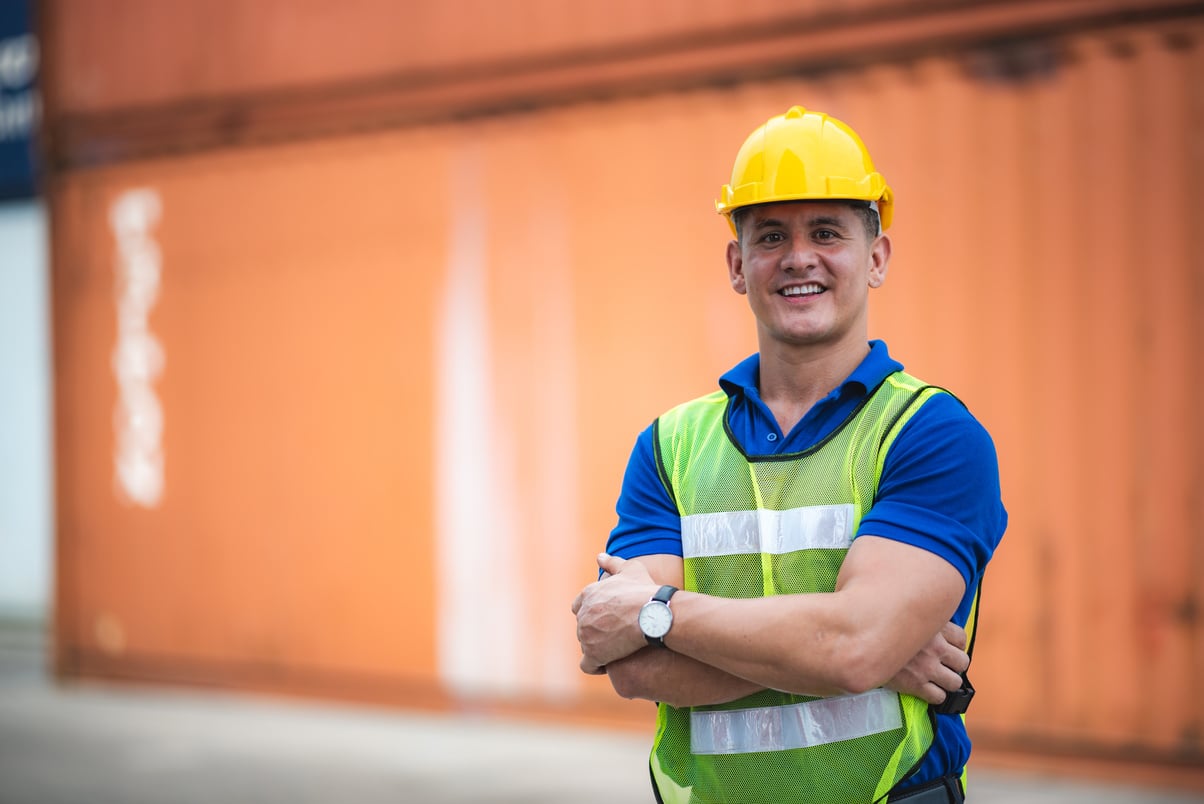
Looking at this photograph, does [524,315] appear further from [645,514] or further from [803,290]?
[803,290]

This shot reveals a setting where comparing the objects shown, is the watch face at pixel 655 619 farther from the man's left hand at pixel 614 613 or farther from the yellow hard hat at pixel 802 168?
the yellow hard hat at pixel 802 168

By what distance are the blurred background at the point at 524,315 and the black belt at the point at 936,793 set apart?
374 centimetres

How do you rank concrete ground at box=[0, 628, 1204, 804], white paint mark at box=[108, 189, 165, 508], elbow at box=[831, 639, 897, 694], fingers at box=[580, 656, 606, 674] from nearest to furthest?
1. elbow at box=[831, 639, 897, 694]
2. fingers at box=[580, 656, 606, 674]
3. concrete ground at box=[0, 628, 1204, 804]
4. white paint mark at box=[108, 189, 165, 508]

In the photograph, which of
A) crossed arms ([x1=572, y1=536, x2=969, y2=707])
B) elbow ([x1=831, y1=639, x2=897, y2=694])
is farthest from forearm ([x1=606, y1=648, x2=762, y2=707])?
elbow ([x1=831, y1=639, x2=897, y2=694])

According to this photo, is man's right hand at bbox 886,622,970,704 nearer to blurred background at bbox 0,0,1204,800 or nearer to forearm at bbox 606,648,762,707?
forearm at bbox 606,648,762,707

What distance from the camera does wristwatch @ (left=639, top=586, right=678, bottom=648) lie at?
1812 mm

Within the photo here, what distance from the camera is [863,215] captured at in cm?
196

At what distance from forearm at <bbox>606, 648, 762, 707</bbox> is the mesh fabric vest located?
5 cm

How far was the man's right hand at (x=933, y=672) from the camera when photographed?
1781 millimetres

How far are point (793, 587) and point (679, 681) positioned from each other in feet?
0.73

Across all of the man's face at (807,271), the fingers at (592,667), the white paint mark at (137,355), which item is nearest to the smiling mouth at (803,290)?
the man's face at (807,271)

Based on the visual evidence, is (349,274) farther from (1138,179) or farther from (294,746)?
(1138,179)

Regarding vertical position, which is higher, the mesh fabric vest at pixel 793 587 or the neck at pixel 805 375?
the neck at pixel 805 375

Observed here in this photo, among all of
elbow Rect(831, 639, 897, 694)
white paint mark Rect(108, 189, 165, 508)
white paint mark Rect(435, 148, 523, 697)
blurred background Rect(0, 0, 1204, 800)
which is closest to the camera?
elbow Rect(831, 639, 897, 694)
